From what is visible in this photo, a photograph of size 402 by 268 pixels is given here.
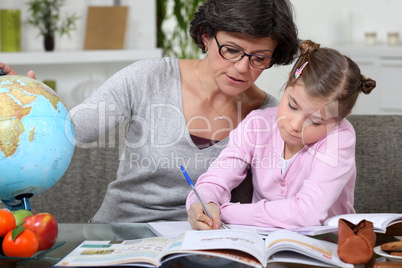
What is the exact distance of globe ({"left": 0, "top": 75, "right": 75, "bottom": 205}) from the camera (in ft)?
3.82

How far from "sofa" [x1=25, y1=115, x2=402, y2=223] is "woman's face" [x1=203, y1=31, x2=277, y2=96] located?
58 cm

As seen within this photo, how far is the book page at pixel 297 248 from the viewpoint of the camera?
1.04 m

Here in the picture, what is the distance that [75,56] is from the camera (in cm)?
329

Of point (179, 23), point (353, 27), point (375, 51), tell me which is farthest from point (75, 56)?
point (353, 27)

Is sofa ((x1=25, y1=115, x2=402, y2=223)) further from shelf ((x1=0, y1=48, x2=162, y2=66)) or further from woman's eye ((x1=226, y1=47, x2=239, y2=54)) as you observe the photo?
shelf ((x1=0, y1=48, x2=162, y2=66))

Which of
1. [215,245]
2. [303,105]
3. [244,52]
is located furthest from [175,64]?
[215,245]

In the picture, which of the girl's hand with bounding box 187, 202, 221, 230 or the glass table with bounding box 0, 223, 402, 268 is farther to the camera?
the girl's hand with bounding box 187, 202, 221, 230

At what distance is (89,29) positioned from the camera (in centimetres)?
340

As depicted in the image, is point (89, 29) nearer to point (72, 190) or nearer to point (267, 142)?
point (72, 190)

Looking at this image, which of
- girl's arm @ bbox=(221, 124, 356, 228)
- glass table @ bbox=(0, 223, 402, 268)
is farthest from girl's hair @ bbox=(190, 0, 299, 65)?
glass table @ bbox=(0, 223, 402, 268)

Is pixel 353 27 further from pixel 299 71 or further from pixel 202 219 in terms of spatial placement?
pixel 202 219

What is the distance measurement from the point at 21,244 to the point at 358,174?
4.61 feet

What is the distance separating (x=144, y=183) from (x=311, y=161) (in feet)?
2.00

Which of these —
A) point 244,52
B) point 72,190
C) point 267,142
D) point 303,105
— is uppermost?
point 244,52
